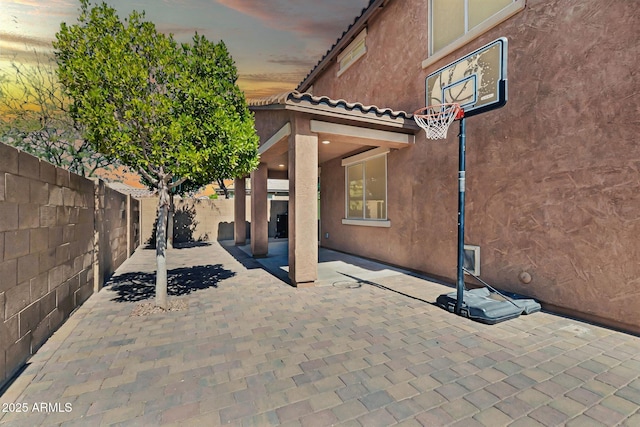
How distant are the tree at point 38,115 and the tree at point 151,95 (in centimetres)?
802

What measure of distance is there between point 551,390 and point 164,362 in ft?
12.0

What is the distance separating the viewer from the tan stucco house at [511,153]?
361 cm

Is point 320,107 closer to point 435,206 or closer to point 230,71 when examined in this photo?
point 230,71

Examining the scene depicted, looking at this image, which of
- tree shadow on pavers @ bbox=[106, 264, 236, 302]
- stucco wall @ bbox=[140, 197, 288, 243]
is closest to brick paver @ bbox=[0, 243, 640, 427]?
tree shadow on pavers @ bbox=[106, 264, 236, 302]

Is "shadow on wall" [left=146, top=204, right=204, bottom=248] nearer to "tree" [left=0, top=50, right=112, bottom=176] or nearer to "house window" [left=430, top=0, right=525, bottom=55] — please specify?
"tree" [left=0, top=50, right=112, bottom=176]

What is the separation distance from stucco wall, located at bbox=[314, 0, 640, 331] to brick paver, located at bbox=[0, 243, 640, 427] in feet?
2.51

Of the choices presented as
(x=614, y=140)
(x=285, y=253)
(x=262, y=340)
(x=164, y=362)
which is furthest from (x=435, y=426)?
(x=285, y=253)

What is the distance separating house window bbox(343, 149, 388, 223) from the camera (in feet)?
26.0

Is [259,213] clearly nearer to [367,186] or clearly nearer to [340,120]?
[367,186]

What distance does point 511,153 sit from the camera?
4746 millimetres

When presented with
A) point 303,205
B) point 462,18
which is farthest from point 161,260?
point 462,18

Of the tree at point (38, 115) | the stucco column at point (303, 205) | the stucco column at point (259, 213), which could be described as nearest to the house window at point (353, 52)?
the stucco column at point (259, 213)

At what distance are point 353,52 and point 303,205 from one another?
705cm

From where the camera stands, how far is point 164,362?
2.86m
